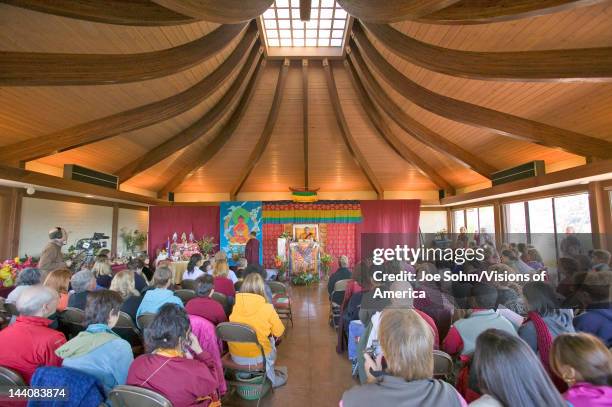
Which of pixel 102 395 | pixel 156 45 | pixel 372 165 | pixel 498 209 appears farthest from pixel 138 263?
pixel 498 209

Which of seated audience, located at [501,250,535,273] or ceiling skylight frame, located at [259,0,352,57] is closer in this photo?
seated audience, located at [501,250,535,273]

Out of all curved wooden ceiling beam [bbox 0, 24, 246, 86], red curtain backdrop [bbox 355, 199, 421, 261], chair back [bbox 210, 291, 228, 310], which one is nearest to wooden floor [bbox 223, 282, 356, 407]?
chair back [bbox 210, 291, 228, 310]

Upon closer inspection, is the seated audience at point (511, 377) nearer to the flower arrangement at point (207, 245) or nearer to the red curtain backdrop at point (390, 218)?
the flower arrangement at point (207, 245)

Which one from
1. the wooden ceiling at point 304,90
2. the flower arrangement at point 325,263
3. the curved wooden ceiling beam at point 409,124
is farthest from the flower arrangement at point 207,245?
the curved wooden ceiling beam at point 409,124

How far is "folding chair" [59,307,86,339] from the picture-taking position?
9.34 feet

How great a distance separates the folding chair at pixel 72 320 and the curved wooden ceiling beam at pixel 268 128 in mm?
6517

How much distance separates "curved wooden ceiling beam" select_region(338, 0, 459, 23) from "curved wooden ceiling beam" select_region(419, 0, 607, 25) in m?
0.22

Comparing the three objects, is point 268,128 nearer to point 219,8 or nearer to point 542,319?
point 219,8

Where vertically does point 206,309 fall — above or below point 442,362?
above

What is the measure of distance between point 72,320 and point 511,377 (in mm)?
3463

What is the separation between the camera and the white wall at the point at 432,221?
12578 mm

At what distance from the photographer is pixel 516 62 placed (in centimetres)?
424

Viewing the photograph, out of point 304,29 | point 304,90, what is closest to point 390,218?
point 304,90

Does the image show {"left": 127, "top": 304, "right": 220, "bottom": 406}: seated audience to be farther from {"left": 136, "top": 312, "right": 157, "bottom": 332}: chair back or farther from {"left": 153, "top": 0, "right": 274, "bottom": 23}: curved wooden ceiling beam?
{"left": 153, "top": 0, "right": 274, "bottom": 23}: curved wooden ceiling beam
